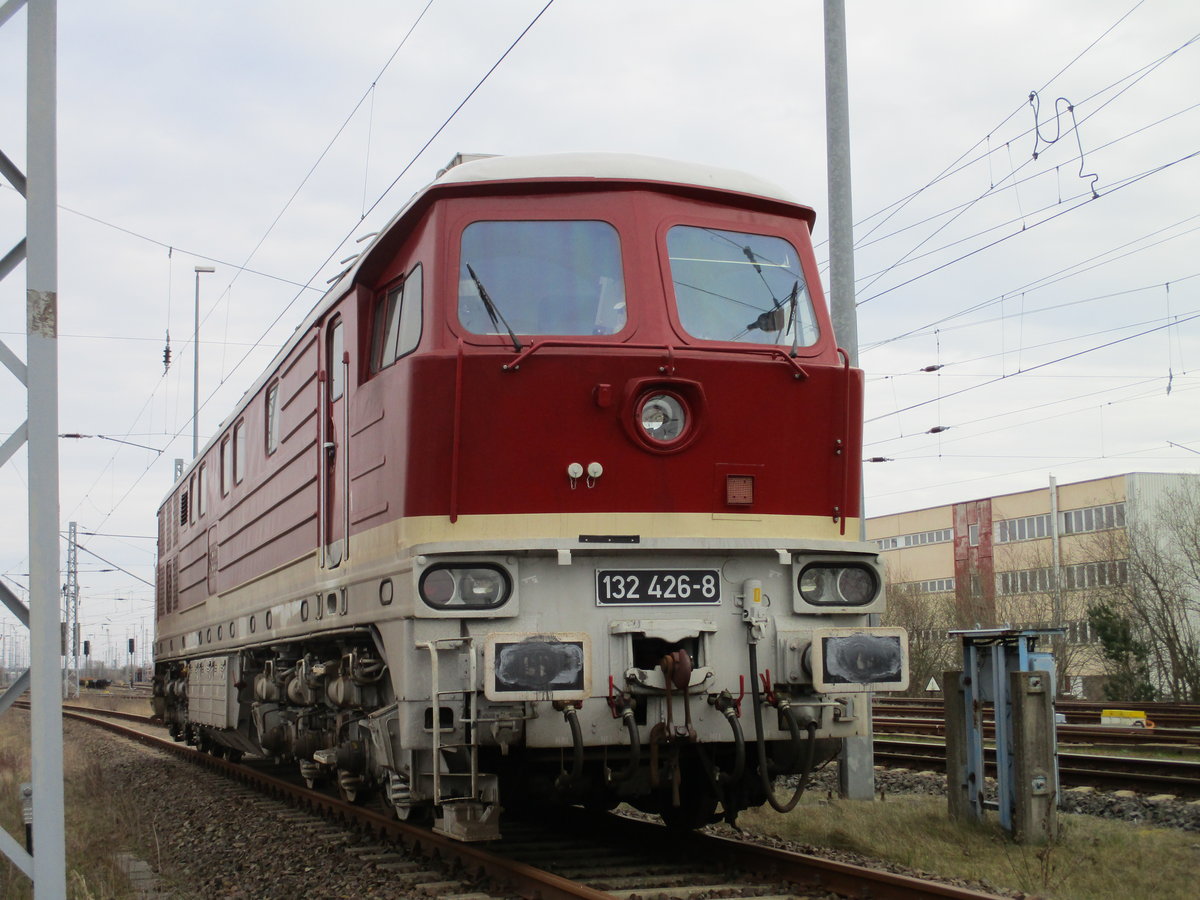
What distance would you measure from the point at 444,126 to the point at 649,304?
584 cm

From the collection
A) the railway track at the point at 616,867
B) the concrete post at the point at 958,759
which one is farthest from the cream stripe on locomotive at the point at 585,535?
the concrete post at the point at 958,759

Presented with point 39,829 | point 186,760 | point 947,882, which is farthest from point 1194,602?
point 39,829

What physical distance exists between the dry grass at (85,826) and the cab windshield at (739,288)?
14.4 feet

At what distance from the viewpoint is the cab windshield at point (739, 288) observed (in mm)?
6777

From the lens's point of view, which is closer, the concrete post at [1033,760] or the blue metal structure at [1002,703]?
the concrete post at [1033,760]

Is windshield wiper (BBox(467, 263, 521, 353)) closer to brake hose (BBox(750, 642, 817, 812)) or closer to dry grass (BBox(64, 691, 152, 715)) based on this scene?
brake hose (BBox(750, 642, 817, 812))

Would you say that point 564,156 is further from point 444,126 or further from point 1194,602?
point 1194,602

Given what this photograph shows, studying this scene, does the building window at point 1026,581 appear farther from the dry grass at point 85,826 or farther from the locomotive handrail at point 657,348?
the locomotive handrail at point 657,348

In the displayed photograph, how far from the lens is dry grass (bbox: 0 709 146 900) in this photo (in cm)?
717

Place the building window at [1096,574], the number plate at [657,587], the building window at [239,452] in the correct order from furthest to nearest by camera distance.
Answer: the building window at [1096,574] → the building window at [239,452] → the number plate at [657,587]

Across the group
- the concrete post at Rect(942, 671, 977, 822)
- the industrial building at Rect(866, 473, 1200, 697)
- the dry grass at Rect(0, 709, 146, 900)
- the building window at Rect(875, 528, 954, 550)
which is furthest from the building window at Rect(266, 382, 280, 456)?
the building window at Rect(875, 528, 954, 550)

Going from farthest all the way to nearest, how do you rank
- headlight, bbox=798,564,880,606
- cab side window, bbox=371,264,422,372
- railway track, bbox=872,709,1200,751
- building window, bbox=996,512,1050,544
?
building window, bbox=996,512,1050,544
railway track, bbox=872,709,1200,751
cab side window, bbox=371,264,422,372
headlight, bbox=798,564,880,606

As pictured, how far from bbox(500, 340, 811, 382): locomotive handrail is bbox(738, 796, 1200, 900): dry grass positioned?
2848mm

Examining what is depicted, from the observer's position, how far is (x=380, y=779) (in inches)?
282
